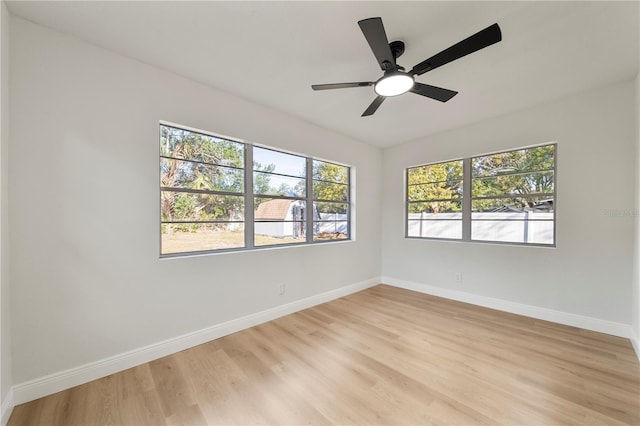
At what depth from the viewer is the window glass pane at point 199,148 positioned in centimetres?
244

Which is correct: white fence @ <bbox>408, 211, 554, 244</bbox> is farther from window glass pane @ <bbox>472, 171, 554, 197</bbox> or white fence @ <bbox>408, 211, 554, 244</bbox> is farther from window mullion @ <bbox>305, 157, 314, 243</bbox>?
window mullion @ <bbox>305, 157, 314, 243</bbox>

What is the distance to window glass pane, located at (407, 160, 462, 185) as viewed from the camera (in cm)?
393

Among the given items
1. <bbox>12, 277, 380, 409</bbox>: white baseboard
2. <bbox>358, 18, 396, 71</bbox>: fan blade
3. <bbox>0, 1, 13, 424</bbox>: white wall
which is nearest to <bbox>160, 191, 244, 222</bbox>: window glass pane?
<bbox>0, 1, 13, 424</bbox>: white wall

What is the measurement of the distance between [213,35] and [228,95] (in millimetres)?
882

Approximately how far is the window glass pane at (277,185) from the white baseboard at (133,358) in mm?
1489

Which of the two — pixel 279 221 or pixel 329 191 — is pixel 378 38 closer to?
pixel 279 221

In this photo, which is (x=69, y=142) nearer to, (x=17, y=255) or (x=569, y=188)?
(x=17, y=255)

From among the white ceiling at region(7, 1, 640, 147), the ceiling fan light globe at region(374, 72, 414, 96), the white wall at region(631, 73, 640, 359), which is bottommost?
the white wall at region(631, 73, 640, 359)

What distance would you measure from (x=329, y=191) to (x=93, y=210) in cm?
286

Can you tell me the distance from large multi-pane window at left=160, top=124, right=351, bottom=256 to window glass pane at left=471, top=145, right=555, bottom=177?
2269mm

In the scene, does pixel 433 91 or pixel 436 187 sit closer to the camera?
pixel 433 91

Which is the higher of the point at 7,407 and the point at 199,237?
the point at 199,237

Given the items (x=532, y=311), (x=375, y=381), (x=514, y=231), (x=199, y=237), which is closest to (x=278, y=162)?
(x=199, y=237)

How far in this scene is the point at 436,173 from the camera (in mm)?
4152
